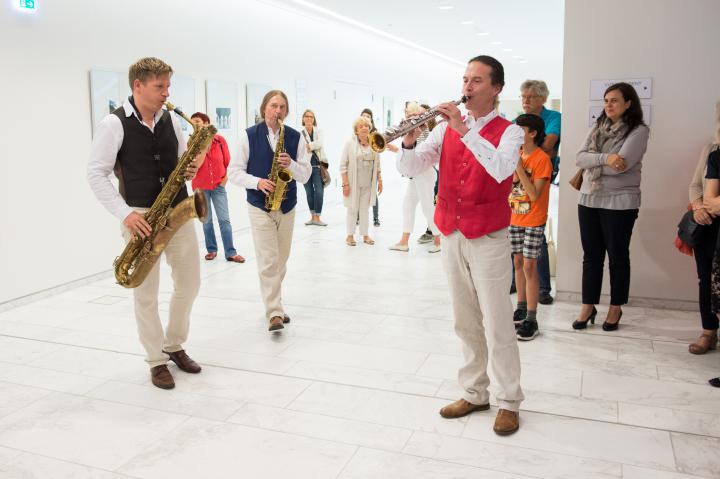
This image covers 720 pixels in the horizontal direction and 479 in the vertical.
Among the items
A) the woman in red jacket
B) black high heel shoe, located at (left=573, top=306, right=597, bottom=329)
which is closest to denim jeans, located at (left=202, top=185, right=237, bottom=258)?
the woman in red jacket

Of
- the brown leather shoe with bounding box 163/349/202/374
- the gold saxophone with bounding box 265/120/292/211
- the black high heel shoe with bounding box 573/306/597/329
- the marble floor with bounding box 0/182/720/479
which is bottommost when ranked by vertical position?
the marble floor with bounding box 0/182/720/479

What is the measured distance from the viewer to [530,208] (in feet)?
15.1

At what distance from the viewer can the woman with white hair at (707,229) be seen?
4008 mm

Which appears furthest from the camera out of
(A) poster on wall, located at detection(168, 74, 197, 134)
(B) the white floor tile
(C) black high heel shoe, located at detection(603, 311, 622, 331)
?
(A) poster on wall, located at detection(168, 74, 197, 134)

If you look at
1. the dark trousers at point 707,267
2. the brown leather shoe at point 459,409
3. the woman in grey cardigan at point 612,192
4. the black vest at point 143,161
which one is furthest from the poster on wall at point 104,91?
the dark trousers at point 707,267

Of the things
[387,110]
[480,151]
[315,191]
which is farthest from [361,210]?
[387,110]

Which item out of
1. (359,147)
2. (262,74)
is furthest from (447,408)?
(262,74)

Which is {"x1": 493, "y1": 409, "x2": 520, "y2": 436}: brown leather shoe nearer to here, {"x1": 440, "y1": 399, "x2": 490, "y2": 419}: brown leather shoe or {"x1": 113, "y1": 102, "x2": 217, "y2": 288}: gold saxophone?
{"x1": 440, "y1": 399, "x2": 490, "y2": 419}: brown leather shoe

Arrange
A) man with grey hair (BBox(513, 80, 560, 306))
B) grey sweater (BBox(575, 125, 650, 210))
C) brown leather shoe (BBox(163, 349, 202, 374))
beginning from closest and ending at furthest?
brown leather shoe (BBox(163, 349, 202, 374))
grey sweater (BBox(575, 125, 650, 210))
man with grey hair (BBox(513, 80, 560, 306))

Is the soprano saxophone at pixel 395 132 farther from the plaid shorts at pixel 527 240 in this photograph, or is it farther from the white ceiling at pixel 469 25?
the white ceiling at pixel 469 25

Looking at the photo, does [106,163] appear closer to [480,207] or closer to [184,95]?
[480,207]

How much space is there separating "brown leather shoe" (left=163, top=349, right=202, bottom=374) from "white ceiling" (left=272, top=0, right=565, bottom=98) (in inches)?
273

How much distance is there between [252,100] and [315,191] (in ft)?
5.19

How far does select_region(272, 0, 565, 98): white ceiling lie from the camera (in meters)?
9.99
